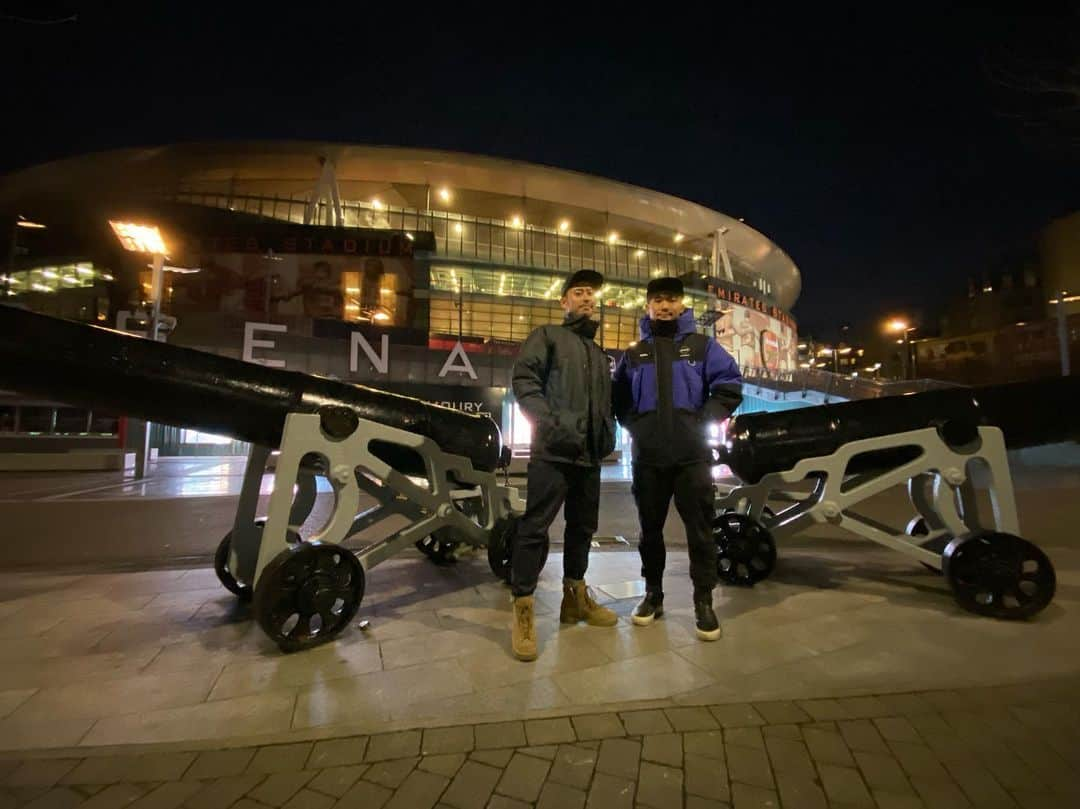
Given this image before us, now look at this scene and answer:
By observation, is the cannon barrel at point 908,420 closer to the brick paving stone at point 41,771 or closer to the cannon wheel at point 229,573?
the cannon wheel at point 229,573

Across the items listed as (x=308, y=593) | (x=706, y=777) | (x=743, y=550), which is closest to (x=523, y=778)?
(x=706, y=777)

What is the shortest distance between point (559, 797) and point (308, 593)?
6.65 ft

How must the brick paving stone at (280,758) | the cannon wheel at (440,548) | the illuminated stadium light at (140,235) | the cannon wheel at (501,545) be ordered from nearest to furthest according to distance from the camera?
the brick paving stone at (280,758)
the cannon wheel at (501,545)
the cannon wheel at (440,548)
the illuminated stadium light at (140,235)

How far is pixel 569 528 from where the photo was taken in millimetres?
3719

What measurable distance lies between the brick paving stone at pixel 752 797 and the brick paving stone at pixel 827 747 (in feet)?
1.03

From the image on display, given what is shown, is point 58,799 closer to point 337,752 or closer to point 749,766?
point 337,752

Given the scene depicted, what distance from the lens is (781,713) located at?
8.11ft

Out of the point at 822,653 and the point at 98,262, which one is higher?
the point at 98,262

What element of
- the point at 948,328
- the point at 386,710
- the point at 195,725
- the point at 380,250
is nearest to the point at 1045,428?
the point at 386,710

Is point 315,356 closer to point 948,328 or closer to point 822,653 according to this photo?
point 822,653

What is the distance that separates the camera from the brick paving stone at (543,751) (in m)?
2.18

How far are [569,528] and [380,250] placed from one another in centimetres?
2817

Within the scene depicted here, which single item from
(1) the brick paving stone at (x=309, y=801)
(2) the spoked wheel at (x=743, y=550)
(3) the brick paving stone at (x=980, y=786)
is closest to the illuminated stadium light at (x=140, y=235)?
(2) the spoked wheel at (x=743, y=550)

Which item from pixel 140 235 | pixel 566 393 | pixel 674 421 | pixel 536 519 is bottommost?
pixel 536 519
